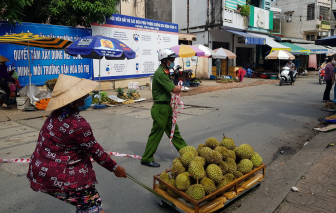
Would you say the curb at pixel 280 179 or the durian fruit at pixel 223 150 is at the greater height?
the durian fruit at pixel 223 150

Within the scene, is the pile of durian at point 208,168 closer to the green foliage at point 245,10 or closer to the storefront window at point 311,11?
the green foliage at point 245,10

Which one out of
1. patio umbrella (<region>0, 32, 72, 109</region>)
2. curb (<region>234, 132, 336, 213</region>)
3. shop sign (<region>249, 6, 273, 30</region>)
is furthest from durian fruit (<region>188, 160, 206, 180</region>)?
shop sign (<region>249, 6, 273, 30</region>)

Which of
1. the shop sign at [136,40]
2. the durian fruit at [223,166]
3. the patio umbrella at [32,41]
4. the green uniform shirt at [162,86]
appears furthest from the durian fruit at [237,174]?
the shop sign at [136,40]

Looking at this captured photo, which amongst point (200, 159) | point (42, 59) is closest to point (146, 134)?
point (200, 159)

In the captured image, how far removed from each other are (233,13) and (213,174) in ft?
71.7

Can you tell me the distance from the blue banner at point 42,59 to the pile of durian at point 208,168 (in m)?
9.16

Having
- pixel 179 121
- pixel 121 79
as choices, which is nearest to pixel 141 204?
pixel 179 121

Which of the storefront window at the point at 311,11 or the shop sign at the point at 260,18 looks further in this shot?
the storefront window at the point at 311,11

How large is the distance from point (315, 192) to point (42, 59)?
35.0 feet

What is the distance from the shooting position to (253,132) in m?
6.62

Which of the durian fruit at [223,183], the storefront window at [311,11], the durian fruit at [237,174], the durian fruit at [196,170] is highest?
the storefront window at [311,11]

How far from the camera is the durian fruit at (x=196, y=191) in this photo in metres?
2.84

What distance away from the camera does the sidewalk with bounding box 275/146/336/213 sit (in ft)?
10.9

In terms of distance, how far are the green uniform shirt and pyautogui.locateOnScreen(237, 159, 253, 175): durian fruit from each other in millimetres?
1479
